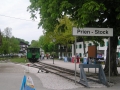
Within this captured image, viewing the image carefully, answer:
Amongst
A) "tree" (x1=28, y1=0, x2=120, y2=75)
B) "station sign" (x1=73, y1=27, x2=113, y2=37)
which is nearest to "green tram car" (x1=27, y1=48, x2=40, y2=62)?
"tree" (x1=28, y1=0, x2=120, y2=75)

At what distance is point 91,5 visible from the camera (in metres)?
12.2

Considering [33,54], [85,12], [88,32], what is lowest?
[33,54]

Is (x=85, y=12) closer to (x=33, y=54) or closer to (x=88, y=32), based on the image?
(x=88, y=32)

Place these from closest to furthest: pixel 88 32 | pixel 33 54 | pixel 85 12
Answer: pixel 85 12 < pixel 88 32 < pixel 33 54

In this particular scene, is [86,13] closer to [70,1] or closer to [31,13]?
[70,1]

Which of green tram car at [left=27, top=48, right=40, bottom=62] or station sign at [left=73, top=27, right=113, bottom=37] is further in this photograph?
green tram car at [left=27, top=48, right=40, bottom=62]

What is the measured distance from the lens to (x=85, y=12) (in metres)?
12.4

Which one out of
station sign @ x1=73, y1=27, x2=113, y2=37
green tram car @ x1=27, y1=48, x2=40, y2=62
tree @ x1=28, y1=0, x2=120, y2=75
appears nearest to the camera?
tree @ x1=28, y1=0, x2=120, y2=75

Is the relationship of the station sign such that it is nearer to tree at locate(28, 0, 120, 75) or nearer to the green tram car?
tree at locate(28, 0, 120, 75)

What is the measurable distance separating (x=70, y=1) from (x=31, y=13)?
640cm

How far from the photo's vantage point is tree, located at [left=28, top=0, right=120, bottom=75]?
41.2 ft

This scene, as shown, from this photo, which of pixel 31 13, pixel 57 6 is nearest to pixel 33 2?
pixel 31 13

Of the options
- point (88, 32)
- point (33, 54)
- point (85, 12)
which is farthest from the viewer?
point (33, 54)

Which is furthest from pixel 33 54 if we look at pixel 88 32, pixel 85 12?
pixel 85 12
